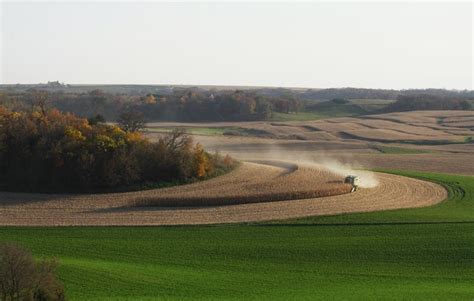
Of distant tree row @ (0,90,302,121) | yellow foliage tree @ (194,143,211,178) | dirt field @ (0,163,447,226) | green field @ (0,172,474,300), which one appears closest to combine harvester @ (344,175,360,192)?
dirt field @ (0,163,447,226)

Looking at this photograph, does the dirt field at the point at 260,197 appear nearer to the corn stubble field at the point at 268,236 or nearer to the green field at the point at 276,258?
the corn stubble field at the point at 268,236

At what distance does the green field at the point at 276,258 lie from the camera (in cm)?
2455

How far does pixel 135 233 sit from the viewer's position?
34.4 m

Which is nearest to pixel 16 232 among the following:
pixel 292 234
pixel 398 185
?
pixel 292 234

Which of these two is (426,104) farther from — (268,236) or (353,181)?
(268,236)

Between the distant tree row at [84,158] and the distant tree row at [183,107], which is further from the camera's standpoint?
the distant tree row at [183,107]

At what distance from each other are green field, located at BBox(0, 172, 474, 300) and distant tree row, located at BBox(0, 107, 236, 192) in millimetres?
10997

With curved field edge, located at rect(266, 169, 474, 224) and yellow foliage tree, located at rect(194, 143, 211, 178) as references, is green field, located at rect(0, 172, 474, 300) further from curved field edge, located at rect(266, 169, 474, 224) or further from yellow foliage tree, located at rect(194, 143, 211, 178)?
yellow foliage tree, located at rect(194, 143, 211, 178)

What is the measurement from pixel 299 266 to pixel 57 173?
23694 mm

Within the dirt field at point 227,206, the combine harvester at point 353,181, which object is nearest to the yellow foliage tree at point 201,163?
the dirt field at point 227,206

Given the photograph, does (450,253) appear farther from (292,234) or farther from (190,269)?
(190,269)

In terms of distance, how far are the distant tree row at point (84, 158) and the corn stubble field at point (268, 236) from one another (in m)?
1.86

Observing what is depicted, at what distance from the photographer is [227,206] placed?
4219cm

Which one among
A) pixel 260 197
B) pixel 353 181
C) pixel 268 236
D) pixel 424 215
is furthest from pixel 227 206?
pixel 424 215
